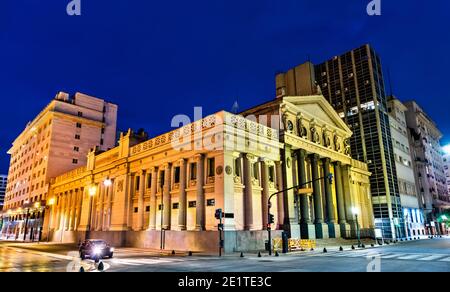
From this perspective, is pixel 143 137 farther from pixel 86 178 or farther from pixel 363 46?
pixel 363 46

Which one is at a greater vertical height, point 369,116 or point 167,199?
point 369,116

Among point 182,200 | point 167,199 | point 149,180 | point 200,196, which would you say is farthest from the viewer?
point 149,180

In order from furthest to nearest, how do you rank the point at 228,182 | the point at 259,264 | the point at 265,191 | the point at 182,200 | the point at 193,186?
the point at 265,191 → the point at 182,200 → the point at 193,186 → the point at 228,182 → the point at 259,264

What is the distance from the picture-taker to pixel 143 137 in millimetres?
48625

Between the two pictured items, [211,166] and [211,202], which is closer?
[211,202]

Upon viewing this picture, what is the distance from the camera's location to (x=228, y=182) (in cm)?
3145

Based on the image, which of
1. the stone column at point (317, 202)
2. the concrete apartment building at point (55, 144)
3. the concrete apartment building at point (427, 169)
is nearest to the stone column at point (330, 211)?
the stone column at point (317, 202)

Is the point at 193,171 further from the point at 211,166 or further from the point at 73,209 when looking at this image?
the point at 73,209

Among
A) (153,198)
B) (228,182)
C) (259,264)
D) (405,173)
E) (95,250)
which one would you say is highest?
(405,173)

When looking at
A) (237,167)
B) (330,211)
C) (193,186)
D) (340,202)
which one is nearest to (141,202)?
(193,186)

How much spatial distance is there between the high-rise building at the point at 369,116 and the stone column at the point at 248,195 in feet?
88.7

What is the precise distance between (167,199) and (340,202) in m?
25.9

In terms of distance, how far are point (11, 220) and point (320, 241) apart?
87201 millimetres

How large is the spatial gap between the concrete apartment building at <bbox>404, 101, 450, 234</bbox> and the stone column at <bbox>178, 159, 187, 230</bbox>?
68.4 metres
